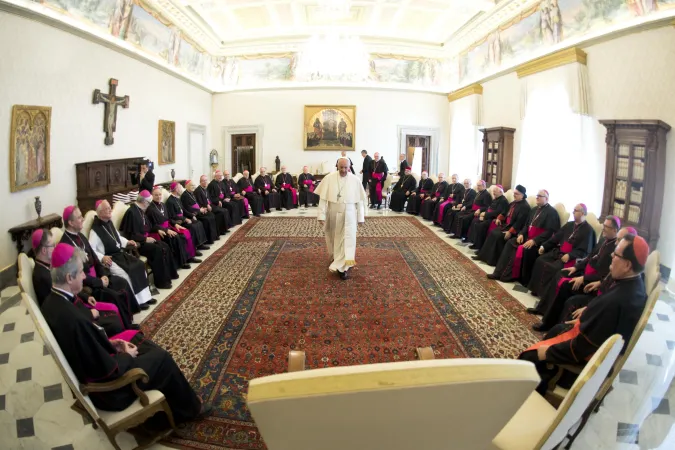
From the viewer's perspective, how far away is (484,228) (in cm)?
888

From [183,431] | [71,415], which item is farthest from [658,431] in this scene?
[71,415]

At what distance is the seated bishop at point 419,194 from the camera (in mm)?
13238

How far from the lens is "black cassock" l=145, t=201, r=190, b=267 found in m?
7.18

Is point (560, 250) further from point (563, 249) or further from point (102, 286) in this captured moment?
point (102, 286)

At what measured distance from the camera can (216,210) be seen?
10.4 m

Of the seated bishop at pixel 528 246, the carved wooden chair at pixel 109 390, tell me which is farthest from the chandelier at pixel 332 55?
the carved wooden chair at pixel 109 390

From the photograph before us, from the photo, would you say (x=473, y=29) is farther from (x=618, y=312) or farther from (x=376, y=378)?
(x=376, y=378)

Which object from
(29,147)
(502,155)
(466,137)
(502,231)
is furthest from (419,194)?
(29,147)

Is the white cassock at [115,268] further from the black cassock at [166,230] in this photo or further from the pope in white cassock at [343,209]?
the pope in white cassock at [343,209]

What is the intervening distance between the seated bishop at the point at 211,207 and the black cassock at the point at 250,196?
180 cm

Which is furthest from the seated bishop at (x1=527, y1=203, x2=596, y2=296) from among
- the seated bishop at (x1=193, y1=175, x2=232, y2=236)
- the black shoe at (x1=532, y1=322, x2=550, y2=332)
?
the seated bishop at (x1=193, y1=175, x2=232, y2=236)

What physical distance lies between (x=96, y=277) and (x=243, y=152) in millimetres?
14030

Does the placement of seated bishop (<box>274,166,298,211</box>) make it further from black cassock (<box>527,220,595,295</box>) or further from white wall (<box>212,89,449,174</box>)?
black cassock (<box>527,220,595,295</box>)

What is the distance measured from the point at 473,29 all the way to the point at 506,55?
2099 mm
